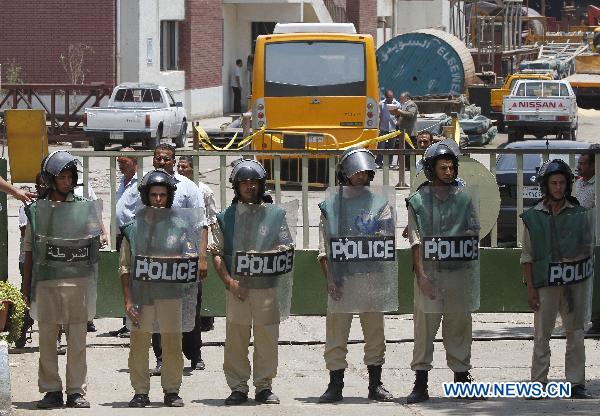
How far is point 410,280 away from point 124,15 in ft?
103

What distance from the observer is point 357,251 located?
10.5m

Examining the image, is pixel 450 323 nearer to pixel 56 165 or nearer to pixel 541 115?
pixel 56 165

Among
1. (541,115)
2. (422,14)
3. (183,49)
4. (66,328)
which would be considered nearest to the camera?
(66,328)

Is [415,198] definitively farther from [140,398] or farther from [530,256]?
[140,398]

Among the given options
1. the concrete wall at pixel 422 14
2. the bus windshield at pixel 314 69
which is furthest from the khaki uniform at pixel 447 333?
the concrete wall at pixel 422 14

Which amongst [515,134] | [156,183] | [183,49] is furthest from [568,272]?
[183,49]

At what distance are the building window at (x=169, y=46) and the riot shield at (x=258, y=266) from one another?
36546mm

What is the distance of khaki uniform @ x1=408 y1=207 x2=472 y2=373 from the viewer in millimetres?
10219

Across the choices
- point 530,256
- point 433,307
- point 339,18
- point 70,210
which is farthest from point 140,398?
point 339,18

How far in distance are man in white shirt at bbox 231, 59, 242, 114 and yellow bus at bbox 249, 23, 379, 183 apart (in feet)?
74.0

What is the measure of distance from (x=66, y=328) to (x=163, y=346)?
2.16 ft

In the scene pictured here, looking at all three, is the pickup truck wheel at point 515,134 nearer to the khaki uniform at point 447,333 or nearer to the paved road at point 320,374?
the paved road at point 320,374

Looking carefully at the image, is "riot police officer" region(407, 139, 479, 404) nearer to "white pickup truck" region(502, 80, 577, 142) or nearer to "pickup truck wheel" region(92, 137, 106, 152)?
"pickup truck wheel" region(92, 137, 106, 152)

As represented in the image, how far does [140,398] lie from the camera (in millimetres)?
9930
